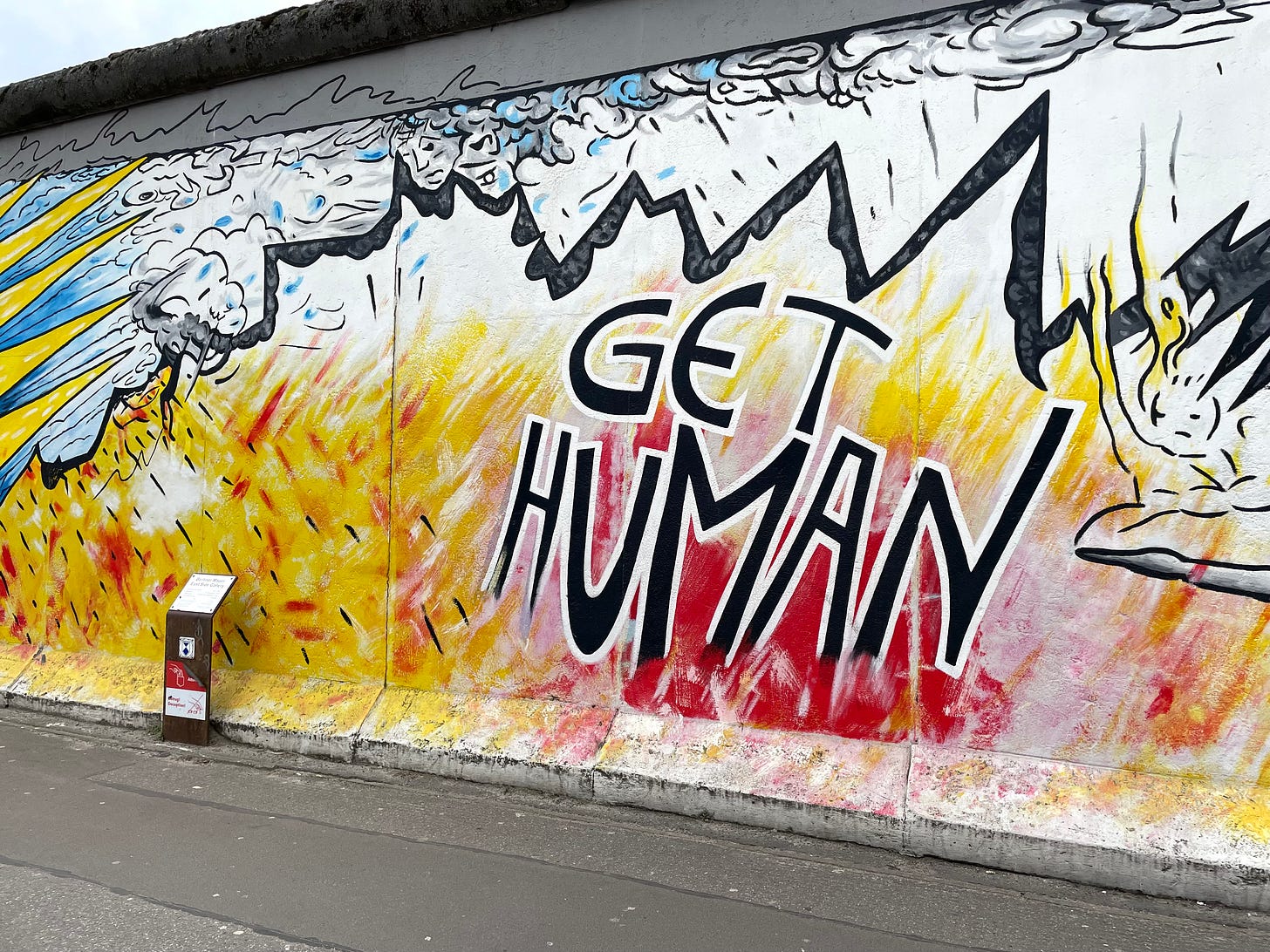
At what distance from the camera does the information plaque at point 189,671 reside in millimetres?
6805

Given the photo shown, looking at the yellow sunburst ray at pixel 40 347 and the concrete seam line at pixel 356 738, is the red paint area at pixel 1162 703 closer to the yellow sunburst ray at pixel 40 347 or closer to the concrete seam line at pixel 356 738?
the concrete seam line at pixel 356 738

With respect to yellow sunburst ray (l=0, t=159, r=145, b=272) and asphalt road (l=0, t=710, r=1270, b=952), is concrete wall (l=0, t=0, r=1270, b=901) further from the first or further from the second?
yellow sunburst ray (l=0, t=159, r=145, b=272)

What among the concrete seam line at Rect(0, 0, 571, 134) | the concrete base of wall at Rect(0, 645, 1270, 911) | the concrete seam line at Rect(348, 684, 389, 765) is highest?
the concrete seam line at Rect(0, 0, 571, 134)

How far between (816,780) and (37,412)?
7087 mm

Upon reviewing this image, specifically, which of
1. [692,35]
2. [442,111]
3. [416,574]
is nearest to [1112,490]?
[692,35]

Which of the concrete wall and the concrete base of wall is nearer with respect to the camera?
the concrete base of wall

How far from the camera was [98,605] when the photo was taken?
8.09 metres

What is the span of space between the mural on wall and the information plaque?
0.49 meters

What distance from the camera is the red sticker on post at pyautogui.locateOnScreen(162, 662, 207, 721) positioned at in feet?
22.4

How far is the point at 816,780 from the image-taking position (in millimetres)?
5270

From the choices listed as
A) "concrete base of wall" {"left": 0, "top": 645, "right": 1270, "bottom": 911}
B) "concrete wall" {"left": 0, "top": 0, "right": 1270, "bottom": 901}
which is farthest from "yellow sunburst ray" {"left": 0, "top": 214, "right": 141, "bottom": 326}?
"concrete base of wall" {"left": 0, "top": 645, "right": 1270, "bottom": 911}

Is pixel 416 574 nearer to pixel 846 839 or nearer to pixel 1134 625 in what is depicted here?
pixel 846 839

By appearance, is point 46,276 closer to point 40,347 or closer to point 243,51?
point 40,347

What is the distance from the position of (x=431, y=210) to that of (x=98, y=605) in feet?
13.7
